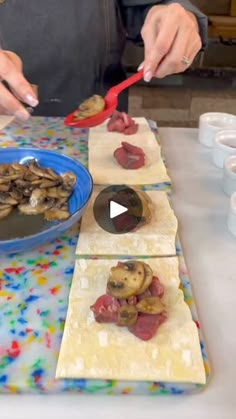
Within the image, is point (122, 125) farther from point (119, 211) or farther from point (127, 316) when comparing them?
point (127, 316)

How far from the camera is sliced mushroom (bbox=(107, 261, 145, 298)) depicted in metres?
0.54

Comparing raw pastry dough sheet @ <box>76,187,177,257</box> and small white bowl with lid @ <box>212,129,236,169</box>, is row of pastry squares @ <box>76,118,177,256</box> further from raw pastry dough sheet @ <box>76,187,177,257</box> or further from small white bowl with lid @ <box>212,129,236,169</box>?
small white bowl with lid @ <box>212,129,236,169</box>

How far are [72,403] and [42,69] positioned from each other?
87 centimetres

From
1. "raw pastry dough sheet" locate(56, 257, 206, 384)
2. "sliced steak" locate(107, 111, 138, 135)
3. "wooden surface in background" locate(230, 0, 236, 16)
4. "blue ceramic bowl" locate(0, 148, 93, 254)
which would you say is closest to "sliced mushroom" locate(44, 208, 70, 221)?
"blue ceramic bowl" locate(0, 148, 93, 254)

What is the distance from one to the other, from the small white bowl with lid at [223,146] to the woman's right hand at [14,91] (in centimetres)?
35

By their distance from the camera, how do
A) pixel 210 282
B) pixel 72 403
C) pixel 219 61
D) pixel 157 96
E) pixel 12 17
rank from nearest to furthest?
pixel 72 403 < pixel 210 282 < pixel 12 17 < pixel 157 96 < pixel 219 61

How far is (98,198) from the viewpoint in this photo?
786 mm

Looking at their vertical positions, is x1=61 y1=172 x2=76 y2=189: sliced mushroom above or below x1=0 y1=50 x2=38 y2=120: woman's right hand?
below

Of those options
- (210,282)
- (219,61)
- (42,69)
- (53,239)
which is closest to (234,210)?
(210,282)

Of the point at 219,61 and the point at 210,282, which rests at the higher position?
the point at 210,282

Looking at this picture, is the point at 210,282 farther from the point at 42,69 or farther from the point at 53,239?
the point at 42,69

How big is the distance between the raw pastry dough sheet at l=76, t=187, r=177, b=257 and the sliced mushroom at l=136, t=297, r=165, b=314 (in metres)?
0.12

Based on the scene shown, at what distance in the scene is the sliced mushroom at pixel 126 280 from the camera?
1.79 ft

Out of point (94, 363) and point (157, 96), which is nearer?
point (94, 363)
